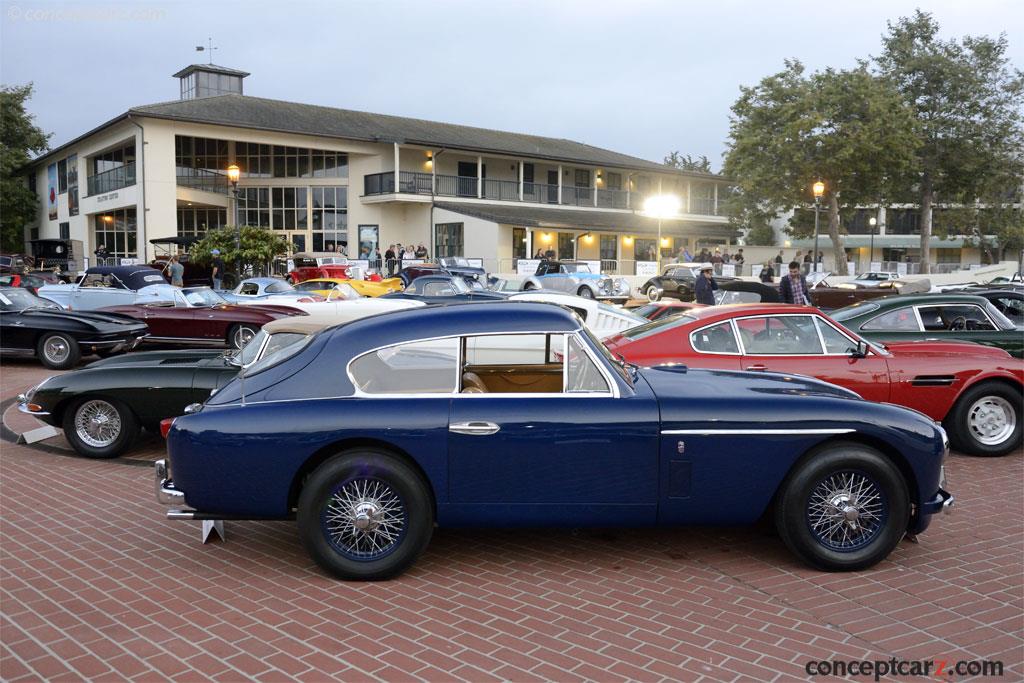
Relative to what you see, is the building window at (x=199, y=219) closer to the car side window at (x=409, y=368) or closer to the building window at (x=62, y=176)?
the building window at (x=62, y=176)

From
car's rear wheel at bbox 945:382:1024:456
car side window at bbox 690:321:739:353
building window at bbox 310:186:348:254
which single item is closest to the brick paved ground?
car's rear wheel at bbox 945:382:1024:456

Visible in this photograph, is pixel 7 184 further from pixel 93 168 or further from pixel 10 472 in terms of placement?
pixel 10 472

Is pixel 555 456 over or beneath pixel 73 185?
beneath

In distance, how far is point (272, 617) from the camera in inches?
171

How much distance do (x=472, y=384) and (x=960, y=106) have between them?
49.2 meters

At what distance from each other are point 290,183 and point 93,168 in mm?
11520

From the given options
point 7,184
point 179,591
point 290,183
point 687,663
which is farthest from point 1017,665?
point 7,184

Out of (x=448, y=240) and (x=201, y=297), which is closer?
(x=201, y=297)

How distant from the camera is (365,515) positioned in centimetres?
475

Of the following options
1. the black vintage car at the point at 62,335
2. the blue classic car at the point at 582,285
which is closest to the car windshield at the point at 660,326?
the black vintage car at the point at 62,335

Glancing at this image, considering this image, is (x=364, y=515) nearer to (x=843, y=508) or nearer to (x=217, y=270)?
(x=843, y=508)

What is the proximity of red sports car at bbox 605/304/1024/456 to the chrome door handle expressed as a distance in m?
3.21

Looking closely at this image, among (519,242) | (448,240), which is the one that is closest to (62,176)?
(448,240)

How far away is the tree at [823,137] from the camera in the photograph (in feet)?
133
